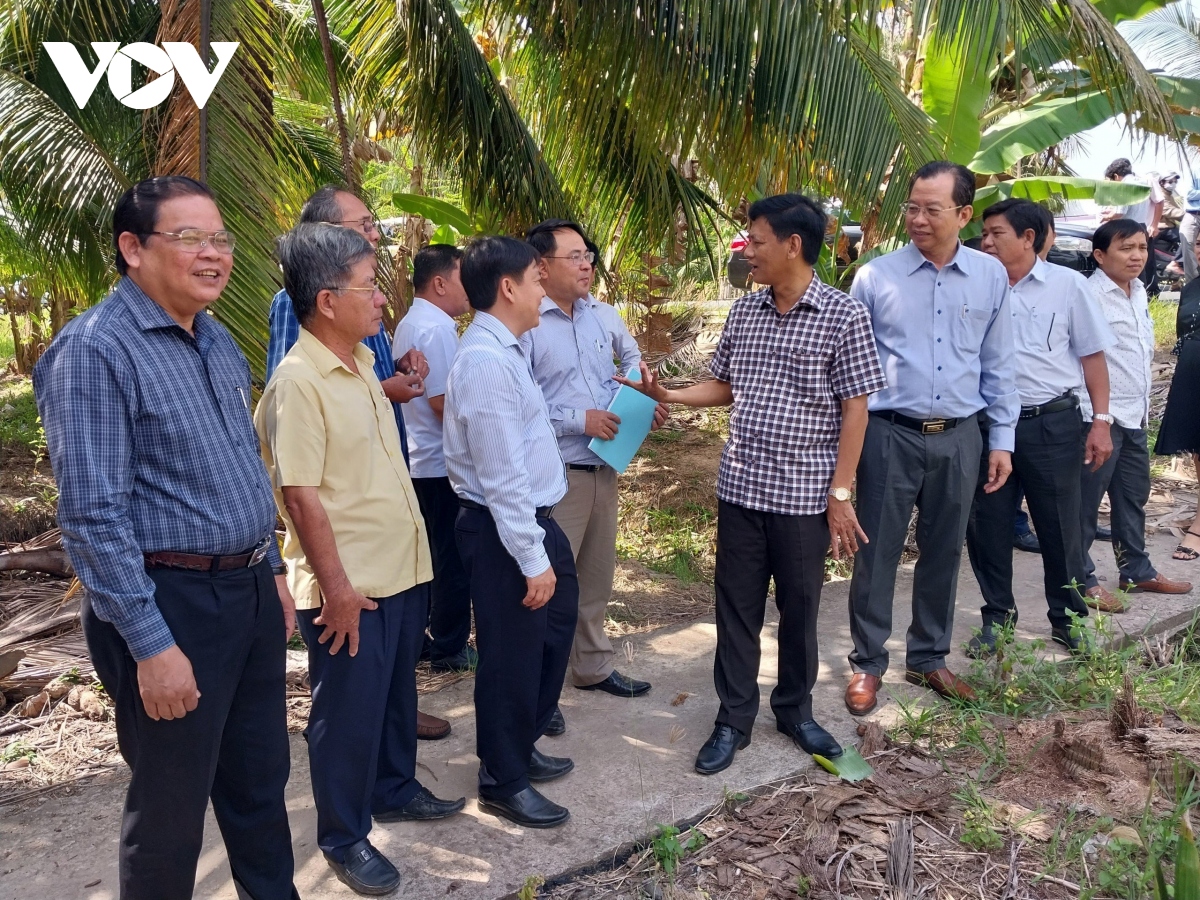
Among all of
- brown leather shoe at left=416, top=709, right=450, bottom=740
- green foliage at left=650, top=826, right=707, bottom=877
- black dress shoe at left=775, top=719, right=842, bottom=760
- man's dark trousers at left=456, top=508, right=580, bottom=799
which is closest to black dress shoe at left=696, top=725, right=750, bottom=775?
black dress shoe at left=775, top=719, right=842, bottom=760

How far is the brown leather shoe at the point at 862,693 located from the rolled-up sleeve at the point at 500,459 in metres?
1.70

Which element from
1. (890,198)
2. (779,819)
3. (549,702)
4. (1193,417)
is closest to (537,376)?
(549,702)

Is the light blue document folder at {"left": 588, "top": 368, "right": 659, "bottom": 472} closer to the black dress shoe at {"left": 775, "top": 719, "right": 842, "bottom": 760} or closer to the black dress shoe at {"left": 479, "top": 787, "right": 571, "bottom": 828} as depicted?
the black dress shoe at {"left": 775, "top": 719, "right": 842, "bottom": 760}

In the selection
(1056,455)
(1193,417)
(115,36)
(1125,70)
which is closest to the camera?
(1056,455)

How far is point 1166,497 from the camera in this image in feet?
24.6

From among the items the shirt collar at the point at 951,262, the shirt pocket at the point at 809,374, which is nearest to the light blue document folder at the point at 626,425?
the shirt pocket at the point at 809,374

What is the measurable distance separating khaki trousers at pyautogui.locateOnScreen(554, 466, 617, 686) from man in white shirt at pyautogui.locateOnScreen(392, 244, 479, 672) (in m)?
0.59

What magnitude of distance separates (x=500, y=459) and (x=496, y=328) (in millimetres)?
415

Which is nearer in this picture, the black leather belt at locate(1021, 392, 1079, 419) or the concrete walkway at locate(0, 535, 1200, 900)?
the concrete walkway at locate(0, 535, 1200, 900)

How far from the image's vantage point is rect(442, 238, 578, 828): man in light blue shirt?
3.00 meters

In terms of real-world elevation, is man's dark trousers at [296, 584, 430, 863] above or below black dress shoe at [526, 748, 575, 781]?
above

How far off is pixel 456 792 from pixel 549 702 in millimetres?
465

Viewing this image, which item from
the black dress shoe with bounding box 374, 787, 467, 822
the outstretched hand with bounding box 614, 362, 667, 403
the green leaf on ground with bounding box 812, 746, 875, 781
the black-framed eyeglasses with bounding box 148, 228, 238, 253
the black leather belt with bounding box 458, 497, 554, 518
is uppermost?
the black-framed eyeglasses with bounding box 148, 228, 238, 253

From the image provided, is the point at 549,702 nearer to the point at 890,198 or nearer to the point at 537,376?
the point at 537,376
